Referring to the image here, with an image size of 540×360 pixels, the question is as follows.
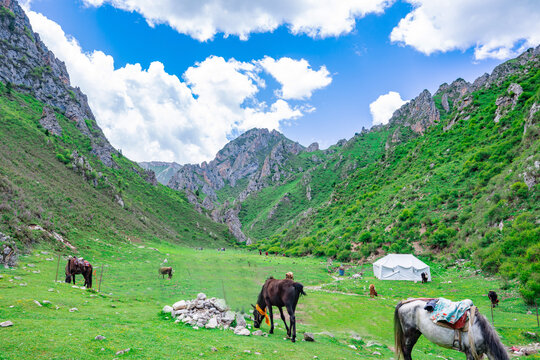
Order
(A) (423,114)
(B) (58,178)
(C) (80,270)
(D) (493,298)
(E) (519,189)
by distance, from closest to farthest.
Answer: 1. (D) (493,298)
2. (C) (80,270)
3. (E) (519,189)
4. (B) (58,178)
5. (A) (423,114)

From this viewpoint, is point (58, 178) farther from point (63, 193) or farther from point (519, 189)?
point (519, 189)

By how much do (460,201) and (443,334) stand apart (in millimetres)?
42135

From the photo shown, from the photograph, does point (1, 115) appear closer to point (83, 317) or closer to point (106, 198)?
point (106, 198)

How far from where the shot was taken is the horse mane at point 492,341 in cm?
654

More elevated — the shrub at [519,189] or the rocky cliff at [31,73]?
the rocky cliff at [31,73]

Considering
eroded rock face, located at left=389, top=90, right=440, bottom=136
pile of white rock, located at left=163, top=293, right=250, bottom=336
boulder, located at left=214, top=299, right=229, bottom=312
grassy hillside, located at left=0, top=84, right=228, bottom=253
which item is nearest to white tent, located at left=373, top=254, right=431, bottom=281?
pile of white rock, located at left=163, top=293, right=250, bottom=336

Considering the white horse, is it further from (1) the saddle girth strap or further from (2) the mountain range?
(2) the mountain range

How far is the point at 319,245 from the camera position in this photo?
206 feet

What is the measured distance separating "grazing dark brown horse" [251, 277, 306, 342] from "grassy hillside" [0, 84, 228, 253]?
2203 cm

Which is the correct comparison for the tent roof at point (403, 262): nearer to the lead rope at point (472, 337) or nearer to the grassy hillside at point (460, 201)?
the grassy hillside at point (460, 201)

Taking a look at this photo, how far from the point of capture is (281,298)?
11.0 metres

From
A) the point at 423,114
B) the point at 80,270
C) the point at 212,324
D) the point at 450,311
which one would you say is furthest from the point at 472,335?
the point at 423,114

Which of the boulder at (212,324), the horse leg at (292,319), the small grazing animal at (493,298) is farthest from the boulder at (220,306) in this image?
the small grazing animal at (493,298)

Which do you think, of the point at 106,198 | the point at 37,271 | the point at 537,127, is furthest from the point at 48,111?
the point at 537,127
